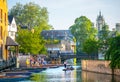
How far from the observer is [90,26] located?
158250 mm

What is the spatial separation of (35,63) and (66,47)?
6939cm

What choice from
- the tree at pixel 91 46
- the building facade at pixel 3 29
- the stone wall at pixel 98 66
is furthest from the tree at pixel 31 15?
the building facade at pixel 3 29

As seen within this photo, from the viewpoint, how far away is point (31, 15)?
479ft

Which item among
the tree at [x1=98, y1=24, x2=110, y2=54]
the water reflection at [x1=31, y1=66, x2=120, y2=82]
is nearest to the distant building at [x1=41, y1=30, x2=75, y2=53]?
the tree at [x1=98, y1=24, x2=110, y2=54]

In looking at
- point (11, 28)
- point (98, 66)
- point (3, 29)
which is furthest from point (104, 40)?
point (3, 29)

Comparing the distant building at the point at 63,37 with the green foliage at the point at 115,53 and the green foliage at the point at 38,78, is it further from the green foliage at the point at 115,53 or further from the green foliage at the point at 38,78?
the green foliage at the point at 38,78

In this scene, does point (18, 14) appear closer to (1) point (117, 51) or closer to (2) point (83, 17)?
(2) point (83, 17)

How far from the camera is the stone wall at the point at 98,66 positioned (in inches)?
3058

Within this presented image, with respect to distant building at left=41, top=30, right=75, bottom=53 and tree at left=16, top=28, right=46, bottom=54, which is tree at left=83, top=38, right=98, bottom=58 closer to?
tree at left=16, top=28, right=46, bottom=54

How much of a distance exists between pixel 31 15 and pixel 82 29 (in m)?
21.4

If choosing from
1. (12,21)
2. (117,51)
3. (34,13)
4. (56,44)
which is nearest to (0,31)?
(117,51)

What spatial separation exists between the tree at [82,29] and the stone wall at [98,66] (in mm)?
62385

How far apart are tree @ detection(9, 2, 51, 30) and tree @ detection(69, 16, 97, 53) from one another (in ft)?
47.3

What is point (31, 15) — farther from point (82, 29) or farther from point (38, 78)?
point (38, 78)
